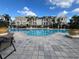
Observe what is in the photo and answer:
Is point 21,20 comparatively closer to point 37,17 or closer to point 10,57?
point 37,17

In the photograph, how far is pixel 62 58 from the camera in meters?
4.16

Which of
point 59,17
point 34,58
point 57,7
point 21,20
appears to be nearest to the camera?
point 34,58

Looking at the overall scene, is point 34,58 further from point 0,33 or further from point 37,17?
point 37,17

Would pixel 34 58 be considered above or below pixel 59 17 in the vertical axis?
below

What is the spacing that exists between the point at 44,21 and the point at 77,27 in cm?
4214

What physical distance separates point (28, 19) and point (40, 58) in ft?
162

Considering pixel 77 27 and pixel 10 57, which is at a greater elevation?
pixel 77 27

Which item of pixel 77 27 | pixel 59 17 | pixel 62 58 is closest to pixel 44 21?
pixel 59 17

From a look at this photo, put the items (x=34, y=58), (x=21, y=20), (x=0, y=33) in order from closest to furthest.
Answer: (x=34, y=58) → (x=0, y=33) → (x=21, y=20)

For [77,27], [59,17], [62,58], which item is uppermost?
[59,17]

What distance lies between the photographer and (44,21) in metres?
52.3

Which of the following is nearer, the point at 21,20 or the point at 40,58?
the point at 40,58

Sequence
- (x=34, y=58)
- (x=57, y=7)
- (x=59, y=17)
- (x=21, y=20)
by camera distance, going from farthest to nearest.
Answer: (x=21, y=20)
(x=59, y=17)
(x=57, y=7)
(x=34, y=58)

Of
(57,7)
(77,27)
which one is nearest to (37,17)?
(57,7)
